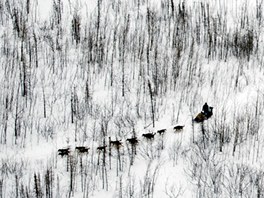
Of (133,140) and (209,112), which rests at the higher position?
(209,112)

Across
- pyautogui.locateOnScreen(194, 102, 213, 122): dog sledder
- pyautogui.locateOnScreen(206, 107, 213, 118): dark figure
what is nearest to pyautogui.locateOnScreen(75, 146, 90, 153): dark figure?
pyautogui.locateOnScreen(194, 102, 213, 122): dog sledder

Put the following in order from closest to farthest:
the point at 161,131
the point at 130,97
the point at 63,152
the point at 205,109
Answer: the point at 63,152 → the point at 161,131 → the point at 205,109 → the point at 130,97

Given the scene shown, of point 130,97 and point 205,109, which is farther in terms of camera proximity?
point 130,97

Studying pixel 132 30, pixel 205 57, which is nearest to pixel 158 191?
pixel 205 57

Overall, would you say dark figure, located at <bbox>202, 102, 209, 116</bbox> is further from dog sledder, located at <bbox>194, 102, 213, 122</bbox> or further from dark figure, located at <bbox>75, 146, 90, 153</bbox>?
dark figure, located at <bbox>75, 146, 90, 153</bbox>

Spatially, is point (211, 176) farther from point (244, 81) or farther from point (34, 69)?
point (34, 69)

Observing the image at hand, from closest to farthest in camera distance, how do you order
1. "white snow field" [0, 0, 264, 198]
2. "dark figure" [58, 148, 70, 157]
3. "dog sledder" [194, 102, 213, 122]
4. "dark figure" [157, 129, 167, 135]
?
1. "white snow field" [0, 0, 264, 198]
2. "dark figure" [58, 148, 70, 157]
3. "dark figure" [157, 129, 167, 135]
4. "dog sledder" [194, 102, 213, 122]

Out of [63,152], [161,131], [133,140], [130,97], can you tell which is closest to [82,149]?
[63,152]

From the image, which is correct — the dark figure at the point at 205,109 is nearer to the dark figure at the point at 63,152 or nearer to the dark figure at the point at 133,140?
the dark figure at the point at 133,140

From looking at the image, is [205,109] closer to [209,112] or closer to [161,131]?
[209,112]
